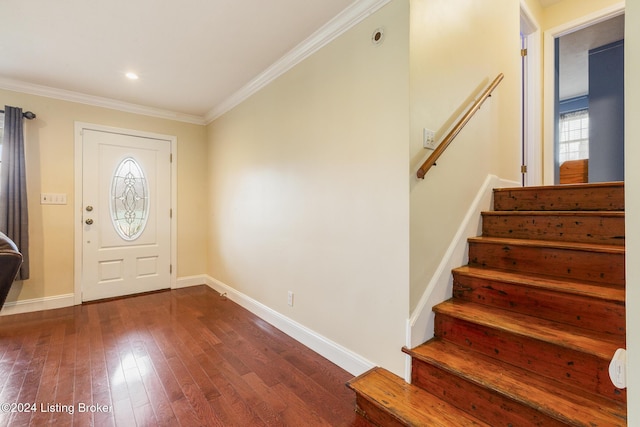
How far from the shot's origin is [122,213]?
3.59 meters

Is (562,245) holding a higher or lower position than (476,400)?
higher

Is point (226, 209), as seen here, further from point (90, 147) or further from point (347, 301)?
point (347, 301)

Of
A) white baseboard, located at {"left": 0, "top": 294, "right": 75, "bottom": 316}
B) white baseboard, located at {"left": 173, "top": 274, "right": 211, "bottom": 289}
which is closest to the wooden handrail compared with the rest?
white baseboard, located at {"left": 173, "top": 274, "right": 211, "bottom": 289}

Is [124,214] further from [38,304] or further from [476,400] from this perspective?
[476,400]

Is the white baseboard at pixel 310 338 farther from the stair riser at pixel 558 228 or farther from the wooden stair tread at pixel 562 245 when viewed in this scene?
the stair riser at pixel 558 228

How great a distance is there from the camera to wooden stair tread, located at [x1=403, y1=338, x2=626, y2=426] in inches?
42.8

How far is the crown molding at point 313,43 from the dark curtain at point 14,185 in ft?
7.02

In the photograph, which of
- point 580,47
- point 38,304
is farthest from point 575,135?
point 38,304

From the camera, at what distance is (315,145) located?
226 centimetres

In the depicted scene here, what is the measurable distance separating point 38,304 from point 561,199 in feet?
16.4

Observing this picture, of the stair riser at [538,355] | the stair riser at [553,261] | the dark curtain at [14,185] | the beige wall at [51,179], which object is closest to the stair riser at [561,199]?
the stair riser at [553,261]

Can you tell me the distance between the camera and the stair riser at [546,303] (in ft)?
4.40

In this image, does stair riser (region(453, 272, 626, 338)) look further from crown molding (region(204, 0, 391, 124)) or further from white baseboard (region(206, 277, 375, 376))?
crown molding (region(204, 0, 391, 124))

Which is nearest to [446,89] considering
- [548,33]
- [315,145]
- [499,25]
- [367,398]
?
[315,145]
